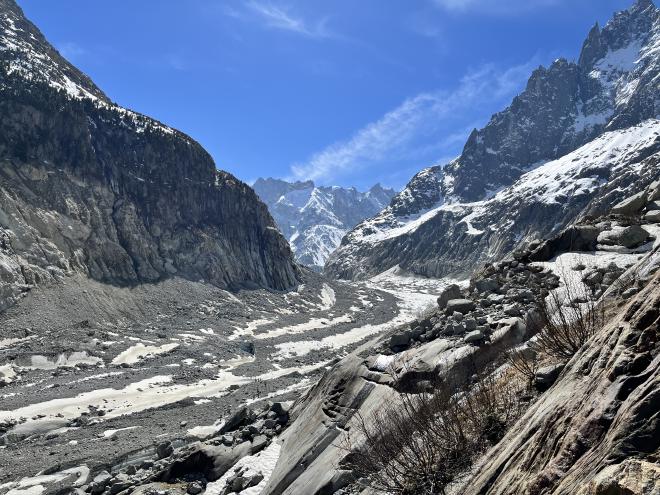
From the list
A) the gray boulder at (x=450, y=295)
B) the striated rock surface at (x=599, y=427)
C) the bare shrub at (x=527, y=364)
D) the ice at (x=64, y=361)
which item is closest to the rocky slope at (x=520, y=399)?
the striated rock surface at (x=599, y=427)

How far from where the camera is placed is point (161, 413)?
41.3 metres

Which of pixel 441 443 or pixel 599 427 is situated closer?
pixel 599 427

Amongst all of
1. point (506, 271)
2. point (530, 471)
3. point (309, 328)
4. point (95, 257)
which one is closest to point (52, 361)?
point (95, 257)

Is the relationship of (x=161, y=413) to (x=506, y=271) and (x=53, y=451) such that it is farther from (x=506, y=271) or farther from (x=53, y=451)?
(x=506, y=271)

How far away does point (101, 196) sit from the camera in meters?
96.3

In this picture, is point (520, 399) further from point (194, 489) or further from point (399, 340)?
point (194, 489)

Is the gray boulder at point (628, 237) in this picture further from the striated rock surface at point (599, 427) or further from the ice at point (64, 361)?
the ice at point (64, 361)

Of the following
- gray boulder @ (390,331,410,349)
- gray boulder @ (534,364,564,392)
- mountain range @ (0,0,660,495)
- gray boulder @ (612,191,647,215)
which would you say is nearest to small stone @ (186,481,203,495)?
mountain range @ (0,0,660,495)

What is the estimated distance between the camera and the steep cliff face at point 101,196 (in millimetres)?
78812

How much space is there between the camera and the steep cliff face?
78.8m

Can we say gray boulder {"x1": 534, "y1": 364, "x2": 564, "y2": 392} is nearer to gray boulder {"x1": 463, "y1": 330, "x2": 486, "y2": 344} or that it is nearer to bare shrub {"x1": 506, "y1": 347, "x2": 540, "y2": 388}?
bare shrub {"x1": 506, "y1": 347, "x2": 540, "y2": 388}

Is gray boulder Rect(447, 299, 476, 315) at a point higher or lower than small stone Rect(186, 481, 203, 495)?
higher

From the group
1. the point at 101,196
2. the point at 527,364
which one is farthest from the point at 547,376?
the point at 101,196

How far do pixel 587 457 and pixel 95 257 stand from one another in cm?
9206
